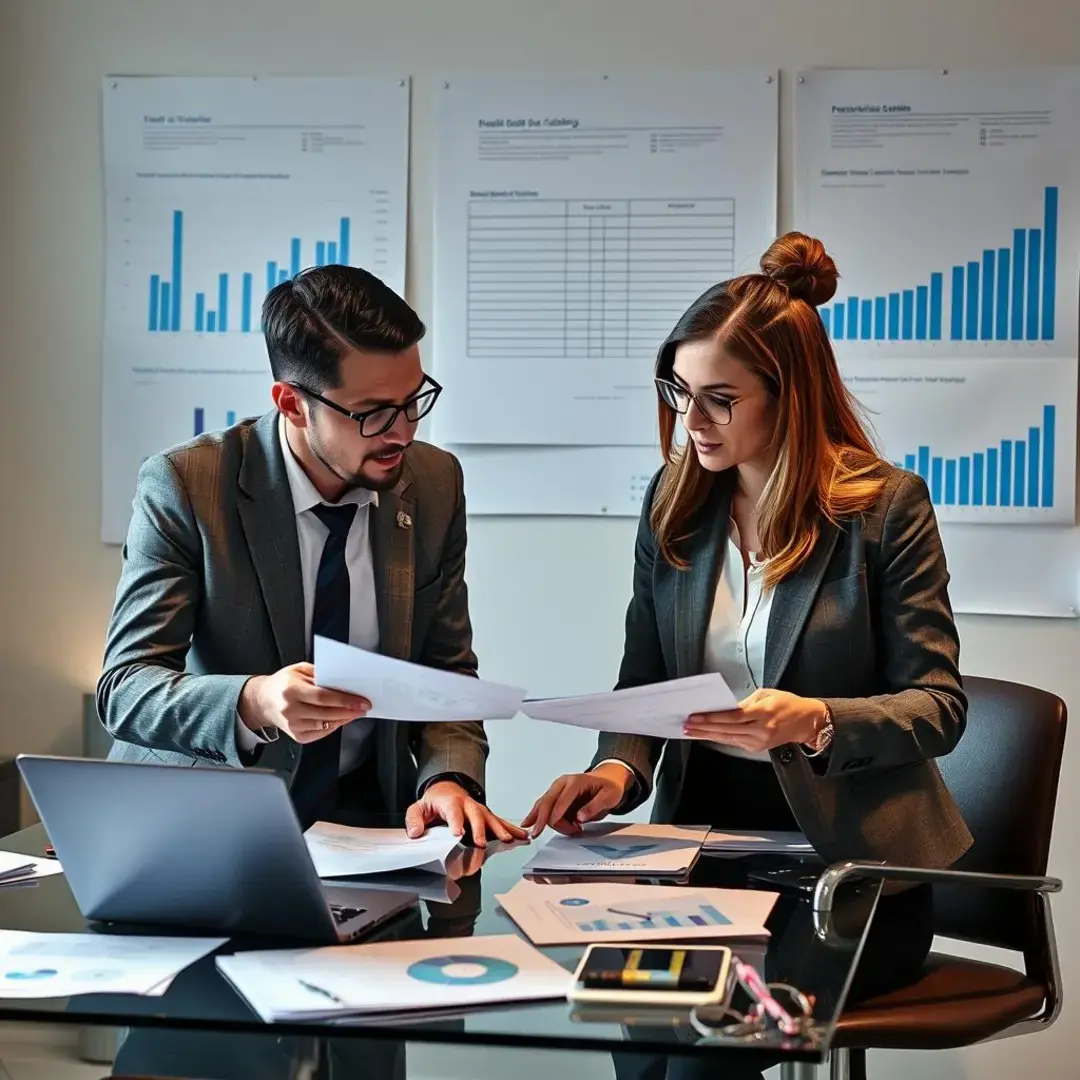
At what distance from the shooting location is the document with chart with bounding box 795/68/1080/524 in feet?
10.0

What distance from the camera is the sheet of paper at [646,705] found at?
162 cm

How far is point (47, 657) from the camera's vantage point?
338 cm

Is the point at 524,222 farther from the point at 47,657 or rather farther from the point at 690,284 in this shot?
the point at 47,657

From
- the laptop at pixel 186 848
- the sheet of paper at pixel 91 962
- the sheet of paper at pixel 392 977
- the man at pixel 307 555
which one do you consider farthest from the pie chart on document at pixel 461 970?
the man at pixel 307 555

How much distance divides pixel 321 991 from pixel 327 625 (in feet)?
3.12

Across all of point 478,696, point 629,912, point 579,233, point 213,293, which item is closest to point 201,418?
point 213,293

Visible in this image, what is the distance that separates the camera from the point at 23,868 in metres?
1.74

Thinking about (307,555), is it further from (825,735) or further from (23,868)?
(825,735)

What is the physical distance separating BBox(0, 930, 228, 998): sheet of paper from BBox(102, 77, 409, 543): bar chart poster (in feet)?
6.55

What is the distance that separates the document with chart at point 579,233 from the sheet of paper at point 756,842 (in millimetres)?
1394

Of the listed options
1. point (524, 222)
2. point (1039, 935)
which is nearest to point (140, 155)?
point (524, 222)

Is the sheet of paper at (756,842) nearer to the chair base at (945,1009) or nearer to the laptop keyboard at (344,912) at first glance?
the chair base at (945,1009)

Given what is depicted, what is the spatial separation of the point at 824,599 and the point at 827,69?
154cm

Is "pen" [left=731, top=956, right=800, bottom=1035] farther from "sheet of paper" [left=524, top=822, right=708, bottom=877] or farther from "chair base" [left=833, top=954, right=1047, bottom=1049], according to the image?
"chair base" [left=833, top=954, right=1047, bottom=1049]
